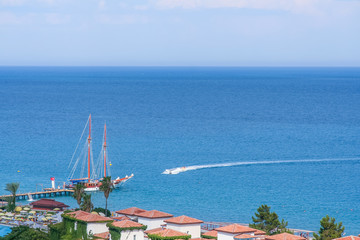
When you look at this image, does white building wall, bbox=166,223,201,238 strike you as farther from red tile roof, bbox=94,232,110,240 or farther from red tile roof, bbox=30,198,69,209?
red tile roof, bbox=30,198,69,209

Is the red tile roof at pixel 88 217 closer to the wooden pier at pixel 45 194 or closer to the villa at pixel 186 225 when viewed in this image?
the villa at pixel 186 225

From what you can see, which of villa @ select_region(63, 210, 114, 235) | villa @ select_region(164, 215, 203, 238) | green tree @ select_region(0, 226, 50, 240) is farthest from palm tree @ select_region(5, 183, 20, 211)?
villa @ select_region(164, 215, 203, 238)

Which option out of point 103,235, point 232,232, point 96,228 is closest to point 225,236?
point 232,232

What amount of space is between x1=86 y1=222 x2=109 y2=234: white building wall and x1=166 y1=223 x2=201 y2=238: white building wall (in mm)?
4504

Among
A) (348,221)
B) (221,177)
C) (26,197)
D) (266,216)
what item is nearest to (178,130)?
(221,177)

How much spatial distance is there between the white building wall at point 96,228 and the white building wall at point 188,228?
4.50 meters

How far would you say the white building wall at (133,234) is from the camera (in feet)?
149

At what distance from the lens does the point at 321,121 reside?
14312 centimetres

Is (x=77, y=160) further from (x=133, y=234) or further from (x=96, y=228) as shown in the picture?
(x=133, y=234)

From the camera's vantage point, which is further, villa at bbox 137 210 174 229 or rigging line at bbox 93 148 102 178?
rigging line at bbox 93 148 102 178

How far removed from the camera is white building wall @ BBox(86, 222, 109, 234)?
47.8m

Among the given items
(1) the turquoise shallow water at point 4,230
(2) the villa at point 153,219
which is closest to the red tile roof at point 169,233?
(2) the villa at point 153,219

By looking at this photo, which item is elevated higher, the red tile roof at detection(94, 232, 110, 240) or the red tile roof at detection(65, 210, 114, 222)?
the red tile roof at detection(65, 210, 114, 222)

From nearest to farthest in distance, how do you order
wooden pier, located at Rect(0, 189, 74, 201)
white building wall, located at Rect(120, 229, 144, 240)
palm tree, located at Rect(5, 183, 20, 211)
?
white building wall, located at Rect(120, 229, 144, 240) < palm tree, located at Rect(5, 183, 20, 211) < wooden pier, located at Rect(0, 189, 74, 201)
